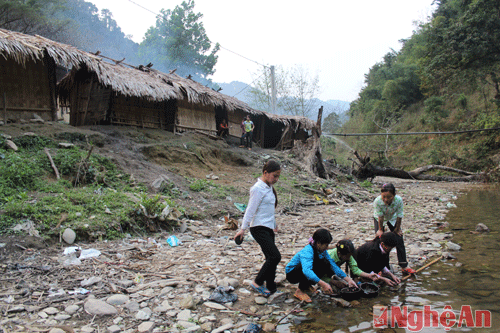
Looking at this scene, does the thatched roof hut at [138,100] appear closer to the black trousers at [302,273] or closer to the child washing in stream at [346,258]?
the black trousers at [302,273]

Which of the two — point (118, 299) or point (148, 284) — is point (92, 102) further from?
point (118, 299)

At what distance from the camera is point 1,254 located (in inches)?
153

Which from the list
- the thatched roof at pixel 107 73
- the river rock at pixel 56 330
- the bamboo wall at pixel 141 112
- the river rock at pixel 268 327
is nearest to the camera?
the river rock at pixel 56 330

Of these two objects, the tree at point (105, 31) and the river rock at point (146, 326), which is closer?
the river rock at point (146, 326)

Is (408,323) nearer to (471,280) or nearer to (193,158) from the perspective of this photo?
(471,280)

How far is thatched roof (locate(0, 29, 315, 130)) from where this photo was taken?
8367mm

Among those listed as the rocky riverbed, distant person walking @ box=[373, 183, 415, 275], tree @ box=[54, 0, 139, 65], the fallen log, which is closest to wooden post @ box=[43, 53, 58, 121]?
the rocky riverbed

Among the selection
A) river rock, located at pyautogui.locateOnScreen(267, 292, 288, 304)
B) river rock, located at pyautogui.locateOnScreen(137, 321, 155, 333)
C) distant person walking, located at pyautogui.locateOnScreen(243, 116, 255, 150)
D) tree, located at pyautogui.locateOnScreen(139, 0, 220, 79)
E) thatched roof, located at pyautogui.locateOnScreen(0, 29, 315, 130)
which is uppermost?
tree, located at pyautogui.locateOnScreen(139, 0, 220, 79)

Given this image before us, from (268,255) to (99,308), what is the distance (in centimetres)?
164

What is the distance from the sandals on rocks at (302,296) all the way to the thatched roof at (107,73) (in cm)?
923

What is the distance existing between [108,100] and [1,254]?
831 centimetres

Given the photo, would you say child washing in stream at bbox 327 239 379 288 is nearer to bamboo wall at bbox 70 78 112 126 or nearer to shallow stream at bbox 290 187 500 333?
shallow stream at bbox 290 187 500 333

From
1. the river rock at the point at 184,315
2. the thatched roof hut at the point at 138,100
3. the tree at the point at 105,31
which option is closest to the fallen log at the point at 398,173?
the thatched roof hut at the point at 138,100

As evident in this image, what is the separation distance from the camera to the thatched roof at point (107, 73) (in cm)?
A: 837
